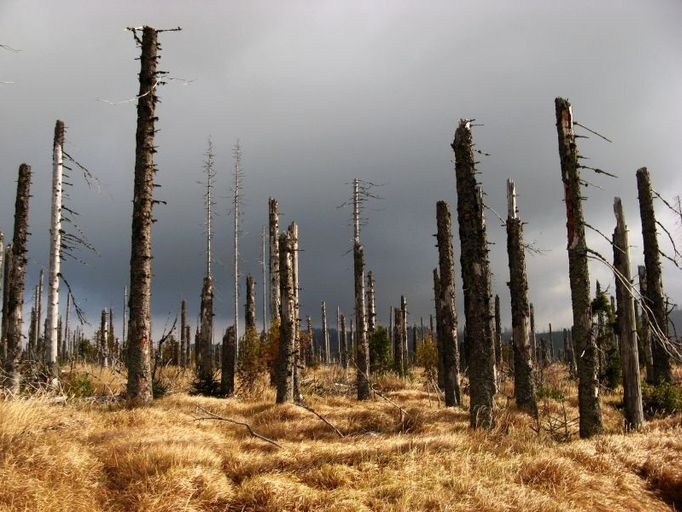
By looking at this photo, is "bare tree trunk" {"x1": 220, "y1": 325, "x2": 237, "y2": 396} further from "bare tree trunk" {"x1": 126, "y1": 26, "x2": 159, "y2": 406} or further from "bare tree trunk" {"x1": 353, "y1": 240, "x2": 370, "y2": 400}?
"bare tree trunk" {"x1": 126, "y1": 26, "x2": 159, "y2": 406}

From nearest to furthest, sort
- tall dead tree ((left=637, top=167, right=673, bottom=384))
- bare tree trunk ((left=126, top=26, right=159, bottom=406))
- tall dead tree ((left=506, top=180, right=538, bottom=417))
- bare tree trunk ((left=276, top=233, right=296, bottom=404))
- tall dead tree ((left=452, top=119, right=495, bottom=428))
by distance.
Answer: tall dead tree ((left=452, top=119, right=495, bottom=428))
bare tree trunk ((left=126, top=26, right=159, bottom=406))
bare tree trunk ((left=276, top=233, right=296, bottom=404))
tall dead tree ((left=506, top=180, right=538, bottom=417))
tall dead tree ((left=637, top=167, right=673, bottom=384))

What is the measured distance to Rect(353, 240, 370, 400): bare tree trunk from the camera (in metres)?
18.5

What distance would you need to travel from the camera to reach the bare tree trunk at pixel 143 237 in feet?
36.6

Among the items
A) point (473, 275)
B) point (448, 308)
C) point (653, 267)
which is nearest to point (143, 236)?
point (473, 275)

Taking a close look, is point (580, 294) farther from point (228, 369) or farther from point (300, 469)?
point (228, 369)

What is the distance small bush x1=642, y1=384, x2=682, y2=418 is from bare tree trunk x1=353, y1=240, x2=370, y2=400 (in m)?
8.94

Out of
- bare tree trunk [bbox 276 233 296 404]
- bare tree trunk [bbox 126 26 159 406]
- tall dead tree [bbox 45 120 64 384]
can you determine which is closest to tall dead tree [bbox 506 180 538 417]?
bare tree trunk [bbox 276 233 296 404]

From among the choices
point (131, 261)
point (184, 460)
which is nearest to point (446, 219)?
point (131, 261)

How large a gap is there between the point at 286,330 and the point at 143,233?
16.7 ft

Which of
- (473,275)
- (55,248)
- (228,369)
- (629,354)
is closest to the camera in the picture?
(473,275)

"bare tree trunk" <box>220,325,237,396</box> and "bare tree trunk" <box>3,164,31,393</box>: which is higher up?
"bare tree trunk" <box>3,164,31,393</box>

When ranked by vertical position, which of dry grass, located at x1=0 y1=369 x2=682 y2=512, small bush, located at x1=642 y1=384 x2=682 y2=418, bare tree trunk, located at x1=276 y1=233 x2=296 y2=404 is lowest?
small bush, located at x1=642 y1=384 x2=682 y2=418

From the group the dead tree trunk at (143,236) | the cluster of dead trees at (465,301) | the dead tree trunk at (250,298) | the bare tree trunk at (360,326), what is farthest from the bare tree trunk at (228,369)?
the dead tree trunk at (250,298)

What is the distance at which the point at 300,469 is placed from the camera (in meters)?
6.55
